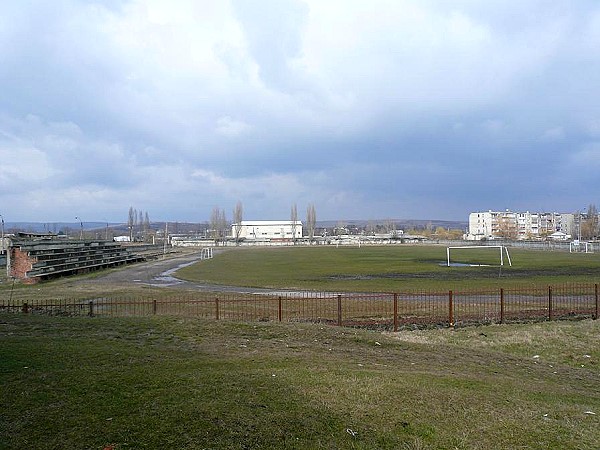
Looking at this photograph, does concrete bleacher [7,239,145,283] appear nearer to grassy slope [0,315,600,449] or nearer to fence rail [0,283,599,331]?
fence rail [0,283,599,331]

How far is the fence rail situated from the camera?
17422 mm

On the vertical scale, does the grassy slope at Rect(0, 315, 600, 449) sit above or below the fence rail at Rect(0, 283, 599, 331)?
above

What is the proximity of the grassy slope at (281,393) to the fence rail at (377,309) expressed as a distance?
4953 millimetres

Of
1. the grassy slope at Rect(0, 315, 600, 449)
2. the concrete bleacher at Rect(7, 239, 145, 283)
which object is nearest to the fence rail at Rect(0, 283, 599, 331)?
the grassy slope at Rect(0, 315, 600, 449)

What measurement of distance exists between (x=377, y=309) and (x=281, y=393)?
14.5 meters

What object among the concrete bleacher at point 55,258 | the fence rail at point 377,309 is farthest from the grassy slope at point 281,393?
the concrete bleacher at point 55,258

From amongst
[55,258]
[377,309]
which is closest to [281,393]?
[377,309]

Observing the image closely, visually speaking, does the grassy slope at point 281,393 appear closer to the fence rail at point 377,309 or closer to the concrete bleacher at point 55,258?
the fence rail at point 377,309

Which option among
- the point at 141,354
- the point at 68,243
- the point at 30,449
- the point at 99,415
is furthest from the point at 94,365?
the point at 68,243

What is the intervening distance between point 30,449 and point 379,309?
1728cm

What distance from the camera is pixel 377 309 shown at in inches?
832

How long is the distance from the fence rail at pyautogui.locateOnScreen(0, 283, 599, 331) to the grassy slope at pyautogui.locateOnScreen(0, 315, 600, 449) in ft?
16.3

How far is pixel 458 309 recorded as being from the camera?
20.3m

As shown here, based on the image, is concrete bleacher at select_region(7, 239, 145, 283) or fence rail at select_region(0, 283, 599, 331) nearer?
fence rail at select_region(0, 283, 599, 331)
